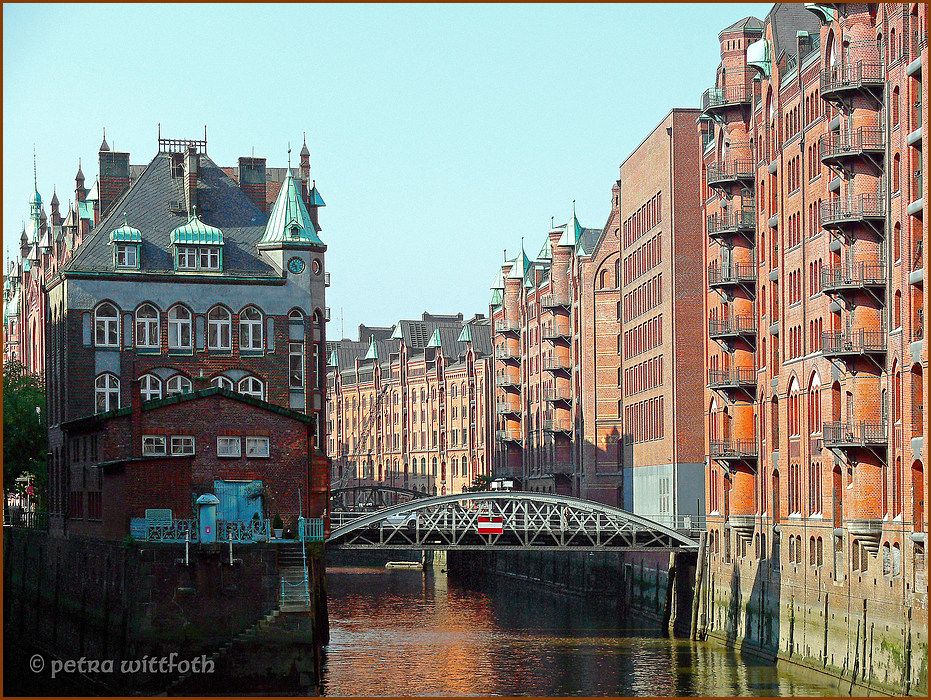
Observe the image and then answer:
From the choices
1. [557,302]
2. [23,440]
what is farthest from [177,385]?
[557,302]

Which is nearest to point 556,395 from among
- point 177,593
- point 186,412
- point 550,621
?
point 550,621

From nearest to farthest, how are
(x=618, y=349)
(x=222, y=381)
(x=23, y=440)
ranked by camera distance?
(x=222, y=381) < (x=23, y=440) < (x=618, y=349)

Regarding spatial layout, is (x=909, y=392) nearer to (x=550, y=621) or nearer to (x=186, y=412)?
(x=186, y=412)

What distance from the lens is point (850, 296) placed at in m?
61.1

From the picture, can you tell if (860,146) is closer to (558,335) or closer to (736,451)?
(736,451)

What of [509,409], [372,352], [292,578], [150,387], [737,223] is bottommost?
[292,578]

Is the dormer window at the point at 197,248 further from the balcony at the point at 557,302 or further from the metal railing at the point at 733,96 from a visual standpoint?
the balcony at the point at 557,302

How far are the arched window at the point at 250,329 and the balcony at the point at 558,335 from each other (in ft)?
153

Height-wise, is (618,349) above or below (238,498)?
above

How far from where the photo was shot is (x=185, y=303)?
261 feet

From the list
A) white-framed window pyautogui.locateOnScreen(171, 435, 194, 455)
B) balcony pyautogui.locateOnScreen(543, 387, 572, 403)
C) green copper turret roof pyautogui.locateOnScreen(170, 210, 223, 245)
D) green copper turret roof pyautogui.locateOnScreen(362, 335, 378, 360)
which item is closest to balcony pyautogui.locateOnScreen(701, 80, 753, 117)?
green copper turret roof pyautogui.locateOnScreen(170, 210, 223, 245)

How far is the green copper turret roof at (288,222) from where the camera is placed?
81.1m

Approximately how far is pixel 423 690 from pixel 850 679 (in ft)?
46.7

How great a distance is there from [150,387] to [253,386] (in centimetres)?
460
